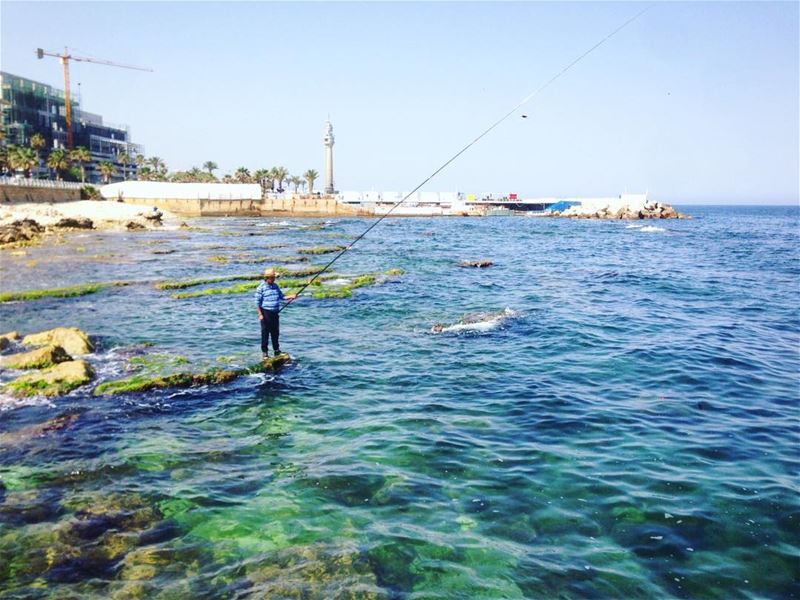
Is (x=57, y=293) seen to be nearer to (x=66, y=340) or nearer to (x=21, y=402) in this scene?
(x=66, y=340)

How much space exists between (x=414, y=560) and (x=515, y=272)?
30.3 meters

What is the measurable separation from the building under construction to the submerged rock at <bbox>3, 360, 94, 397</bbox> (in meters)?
94.8

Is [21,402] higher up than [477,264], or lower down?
lower down

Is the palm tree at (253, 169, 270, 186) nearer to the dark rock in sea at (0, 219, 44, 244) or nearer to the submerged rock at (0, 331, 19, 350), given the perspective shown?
the dark rock in sea at (0, 219, 44, 244)

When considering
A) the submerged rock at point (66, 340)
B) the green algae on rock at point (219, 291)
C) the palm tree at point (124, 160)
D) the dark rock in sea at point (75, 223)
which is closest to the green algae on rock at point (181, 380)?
the submerged rock at point (66, 340)

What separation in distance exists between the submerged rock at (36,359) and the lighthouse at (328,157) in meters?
133

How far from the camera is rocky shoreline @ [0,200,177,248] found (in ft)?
146

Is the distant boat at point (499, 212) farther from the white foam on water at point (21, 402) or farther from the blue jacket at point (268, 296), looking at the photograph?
the white foam on water at point (21, 402)

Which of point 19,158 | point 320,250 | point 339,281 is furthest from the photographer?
point 19,158

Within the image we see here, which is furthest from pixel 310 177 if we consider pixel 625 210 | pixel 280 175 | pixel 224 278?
pixel 224 278

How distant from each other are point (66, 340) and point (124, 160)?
12129 cm

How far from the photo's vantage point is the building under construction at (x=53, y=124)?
92.2 meters

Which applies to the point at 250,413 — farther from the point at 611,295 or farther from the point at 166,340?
the point at 611,295

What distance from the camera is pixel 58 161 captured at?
293ft
